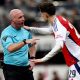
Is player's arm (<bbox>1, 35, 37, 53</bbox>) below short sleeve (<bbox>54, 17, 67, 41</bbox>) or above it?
below

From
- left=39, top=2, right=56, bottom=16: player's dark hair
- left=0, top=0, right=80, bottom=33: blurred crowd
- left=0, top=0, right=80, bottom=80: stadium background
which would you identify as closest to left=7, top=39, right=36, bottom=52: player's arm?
left=39, top=2, right=56, bottom=16: player's dark hair

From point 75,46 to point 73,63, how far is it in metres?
0.29

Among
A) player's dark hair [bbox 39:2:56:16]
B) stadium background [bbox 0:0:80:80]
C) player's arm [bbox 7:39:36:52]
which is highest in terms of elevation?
player's dark hair [bbox 39:2:56:16]

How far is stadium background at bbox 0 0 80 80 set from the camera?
17.3 meters

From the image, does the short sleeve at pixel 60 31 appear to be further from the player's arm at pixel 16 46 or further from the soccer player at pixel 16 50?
the soccer player at pixel 16 50

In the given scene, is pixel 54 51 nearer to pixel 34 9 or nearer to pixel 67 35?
pixel 67 35

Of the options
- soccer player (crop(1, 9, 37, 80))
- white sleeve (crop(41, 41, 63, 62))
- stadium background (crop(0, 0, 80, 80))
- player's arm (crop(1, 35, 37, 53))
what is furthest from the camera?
stadium background (crop(0, 0, 80, 80))

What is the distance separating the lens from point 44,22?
1758cm

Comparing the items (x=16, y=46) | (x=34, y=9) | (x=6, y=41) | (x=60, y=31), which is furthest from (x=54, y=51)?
(x=34, y=9)

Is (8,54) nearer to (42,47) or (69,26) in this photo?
(69,26)

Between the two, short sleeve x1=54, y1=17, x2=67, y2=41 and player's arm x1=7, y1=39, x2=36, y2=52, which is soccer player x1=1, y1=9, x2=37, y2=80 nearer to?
player's arm x1=7, y1=39, x2=36, y2=52

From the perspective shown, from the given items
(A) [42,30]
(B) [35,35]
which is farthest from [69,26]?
(B) [35,35]

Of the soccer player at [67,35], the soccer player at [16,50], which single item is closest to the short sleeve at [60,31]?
the soccer player at [67,35]

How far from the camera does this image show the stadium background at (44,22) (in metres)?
17.3
